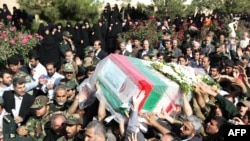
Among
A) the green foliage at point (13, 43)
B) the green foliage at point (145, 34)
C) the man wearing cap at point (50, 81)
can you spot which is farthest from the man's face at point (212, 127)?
the green foliage at point (145, 34)

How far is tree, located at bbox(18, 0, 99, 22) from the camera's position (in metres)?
12.6

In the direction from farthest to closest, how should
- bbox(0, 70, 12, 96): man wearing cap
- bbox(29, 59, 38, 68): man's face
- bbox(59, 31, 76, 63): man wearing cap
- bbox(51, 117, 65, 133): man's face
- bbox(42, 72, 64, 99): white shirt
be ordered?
bbox(59, 31, 76, 63): man wearing cap → bbox(29, 59, 38, 68): man's face → bbox(42, 72, 64, 99): white shirt → bbox(0, 70, 12, 96): man wearing cap → bbox(51, 117, 65, 133): man's face

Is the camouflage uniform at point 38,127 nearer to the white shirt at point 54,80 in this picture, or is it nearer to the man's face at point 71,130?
the man's face at point 71,130

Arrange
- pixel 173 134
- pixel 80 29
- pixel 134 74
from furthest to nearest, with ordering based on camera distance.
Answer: pixel 80 29, pixel 134 74, pixel 173 134

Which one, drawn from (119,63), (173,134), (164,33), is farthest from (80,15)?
(173,134)

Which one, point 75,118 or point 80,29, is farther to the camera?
point 80,29

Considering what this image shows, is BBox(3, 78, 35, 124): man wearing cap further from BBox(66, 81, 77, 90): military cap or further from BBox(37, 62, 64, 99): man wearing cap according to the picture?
BBox(37, 62, 64, 99): man wearing cap

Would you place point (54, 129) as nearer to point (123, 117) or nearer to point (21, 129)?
point (21, 129)

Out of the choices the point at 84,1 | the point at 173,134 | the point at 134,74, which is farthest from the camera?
the point at 84,1

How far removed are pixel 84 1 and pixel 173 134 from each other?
28.9 ft

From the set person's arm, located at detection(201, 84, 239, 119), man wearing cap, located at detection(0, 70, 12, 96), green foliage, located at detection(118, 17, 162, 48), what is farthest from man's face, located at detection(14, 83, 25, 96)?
green foliage, located at detection(118, 17, 162, 48)

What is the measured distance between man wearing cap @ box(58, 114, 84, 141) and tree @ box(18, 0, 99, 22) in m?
8.37

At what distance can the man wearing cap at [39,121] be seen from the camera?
4.81 meters

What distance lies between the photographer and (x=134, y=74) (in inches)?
188
